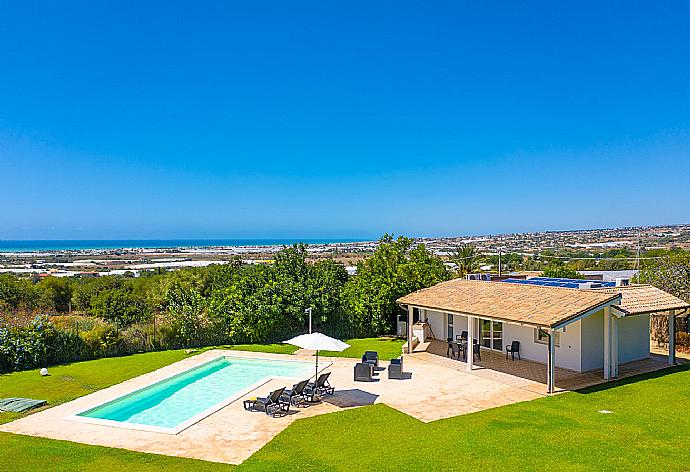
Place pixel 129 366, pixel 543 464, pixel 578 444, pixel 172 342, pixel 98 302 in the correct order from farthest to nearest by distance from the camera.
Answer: pixel 98 302 → pixel 172 342 → pixel 129 366 → pixel 578 444 → pixel 543 464

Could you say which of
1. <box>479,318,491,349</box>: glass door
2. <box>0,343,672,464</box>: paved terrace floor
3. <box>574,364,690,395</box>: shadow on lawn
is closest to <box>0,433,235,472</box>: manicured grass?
<box>0,343,672,464</box>: paved terrace floor

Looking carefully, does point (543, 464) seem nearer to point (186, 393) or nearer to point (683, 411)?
point (683, 411)

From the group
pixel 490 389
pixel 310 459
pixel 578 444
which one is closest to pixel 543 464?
pixel 578 444

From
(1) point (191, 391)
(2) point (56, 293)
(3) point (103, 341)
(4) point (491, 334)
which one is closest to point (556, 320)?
(4) point (491, 334)

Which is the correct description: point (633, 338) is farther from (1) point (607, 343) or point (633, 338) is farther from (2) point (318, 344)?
(2) point (318, 344)

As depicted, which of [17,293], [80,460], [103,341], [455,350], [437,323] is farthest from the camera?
[17,293]

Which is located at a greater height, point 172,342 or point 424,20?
point 424,20
